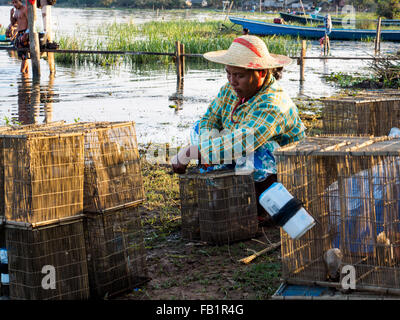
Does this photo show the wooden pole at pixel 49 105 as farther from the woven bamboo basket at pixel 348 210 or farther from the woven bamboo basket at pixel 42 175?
the woven bamboo basket at pixel 348 210

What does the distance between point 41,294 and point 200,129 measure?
186cm

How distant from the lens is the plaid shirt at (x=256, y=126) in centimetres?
350

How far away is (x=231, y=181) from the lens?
12.1ft

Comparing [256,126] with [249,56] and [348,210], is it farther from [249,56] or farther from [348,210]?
[348,210]

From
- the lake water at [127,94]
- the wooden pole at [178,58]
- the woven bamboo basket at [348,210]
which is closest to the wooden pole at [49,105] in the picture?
the lake water at [127,94]

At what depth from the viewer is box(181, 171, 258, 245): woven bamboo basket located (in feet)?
12.0

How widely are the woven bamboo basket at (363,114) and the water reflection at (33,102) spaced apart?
4484mm

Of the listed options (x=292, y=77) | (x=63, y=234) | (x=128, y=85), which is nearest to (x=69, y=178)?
(x=63, y=234)

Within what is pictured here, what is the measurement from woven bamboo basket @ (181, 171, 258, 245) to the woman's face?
0.52 metres

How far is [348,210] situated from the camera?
2777 millimetres

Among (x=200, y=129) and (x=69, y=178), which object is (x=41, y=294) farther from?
(x=200, y=129)

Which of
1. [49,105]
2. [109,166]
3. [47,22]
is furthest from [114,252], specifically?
[47,22]

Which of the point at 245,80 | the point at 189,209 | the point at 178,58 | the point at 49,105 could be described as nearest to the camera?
the point at 245,80

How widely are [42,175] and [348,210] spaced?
142cm
